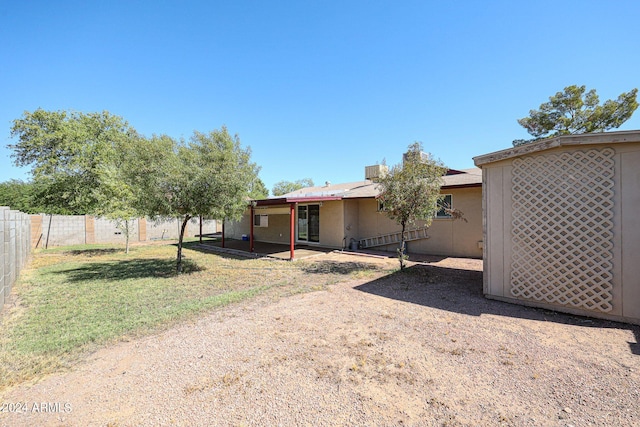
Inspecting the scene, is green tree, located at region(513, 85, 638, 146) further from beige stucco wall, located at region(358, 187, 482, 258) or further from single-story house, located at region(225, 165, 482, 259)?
beige stucco wall, located at region(358, 187, 482, 258)

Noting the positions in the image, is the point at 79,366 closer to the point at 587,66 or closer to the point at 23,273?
the point at 23,273

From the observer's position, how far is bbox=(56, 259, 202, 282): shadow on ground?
8.16 metres

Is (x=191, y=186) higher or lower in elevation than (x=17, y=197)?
lower

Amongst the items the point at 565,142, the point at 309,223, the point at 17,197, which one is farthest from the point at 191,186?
the point at 17,197

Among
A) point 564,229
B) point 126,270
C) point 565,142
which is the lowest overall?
point 126,270

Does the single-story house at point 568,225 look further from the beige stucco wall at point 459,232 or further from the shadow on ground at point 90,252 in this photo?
the shadow on ground at point 90,252

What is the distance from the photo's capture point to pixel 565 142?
461cm

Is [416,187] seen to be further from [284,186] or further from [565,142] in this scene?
[284,186]

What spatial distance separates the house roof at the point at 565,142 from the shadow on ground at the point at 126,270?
29.7ft

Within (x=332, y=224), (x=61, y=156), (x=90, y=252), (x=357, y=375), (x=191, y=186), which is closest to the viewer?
(x=357, y=375)

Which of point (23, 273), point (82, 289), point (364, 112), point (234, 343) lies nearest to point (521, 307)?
point (234, 343)

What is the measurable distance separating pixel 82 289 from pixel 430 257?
1118 centimetres

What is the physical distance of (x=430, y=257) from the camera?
10.8m

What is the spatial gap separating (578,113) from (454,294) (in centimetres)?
2277
